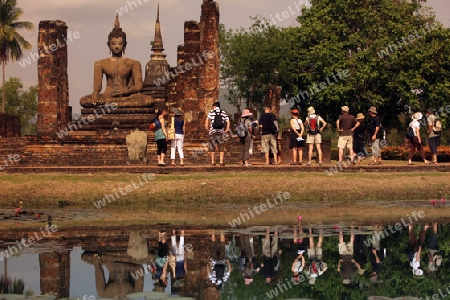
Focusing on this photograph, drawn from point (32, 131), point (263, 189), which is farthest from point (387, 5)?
point (32, 131)

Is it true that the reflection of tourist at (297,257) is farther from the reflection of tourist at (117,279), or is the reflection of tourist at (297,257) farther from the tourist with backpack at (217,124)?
the tourist with backpack at (217,124)

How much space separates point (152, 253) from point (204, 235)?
5.76 ft

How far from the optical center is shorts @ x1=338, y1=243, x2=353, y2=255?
39.1 feet

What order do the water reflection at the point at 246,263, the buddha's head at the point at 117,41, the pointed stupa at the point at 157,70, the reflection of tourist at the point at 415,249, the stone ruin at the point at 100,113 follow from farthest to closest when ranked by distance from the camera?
the pointed stupa at the point at 157,70 → the buddha's head at the point at 117,41 → the stone ruin at the point at 100,113 → the reflection of tourist at the point at 415,249 → the water reflection at the point at 246,263

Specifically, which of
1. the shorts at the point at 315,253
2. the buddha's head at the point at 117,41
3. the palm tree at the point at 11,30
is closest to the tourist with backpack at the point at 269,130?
the shorts at the point at 315,253

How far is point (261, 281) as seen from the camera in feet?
33.2

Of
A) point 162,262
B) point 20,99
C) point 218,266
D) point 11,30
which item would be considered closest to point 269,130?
point 162,262

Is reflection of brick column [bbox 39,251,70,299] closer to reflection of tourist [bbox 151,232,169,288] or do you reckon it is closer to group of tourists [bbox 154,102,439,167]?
reflection of tourist [bbox 151,232,169,288]

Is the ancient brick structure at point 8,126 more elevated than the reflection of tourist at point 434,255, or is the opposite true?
the ancient brick structure at point 8,126

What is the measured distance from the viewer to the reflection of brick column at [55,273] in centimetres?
971

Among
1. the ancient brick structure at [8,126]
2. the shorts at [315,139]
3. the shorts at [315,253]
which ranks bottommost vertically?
the shorts at [315,253]

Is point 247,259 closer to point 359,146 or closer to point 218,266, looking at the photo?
point 218,266

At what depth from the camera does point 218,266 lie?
1103cm

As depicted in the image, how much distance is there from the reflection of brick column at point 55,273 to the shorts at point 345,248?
11.3 ft
